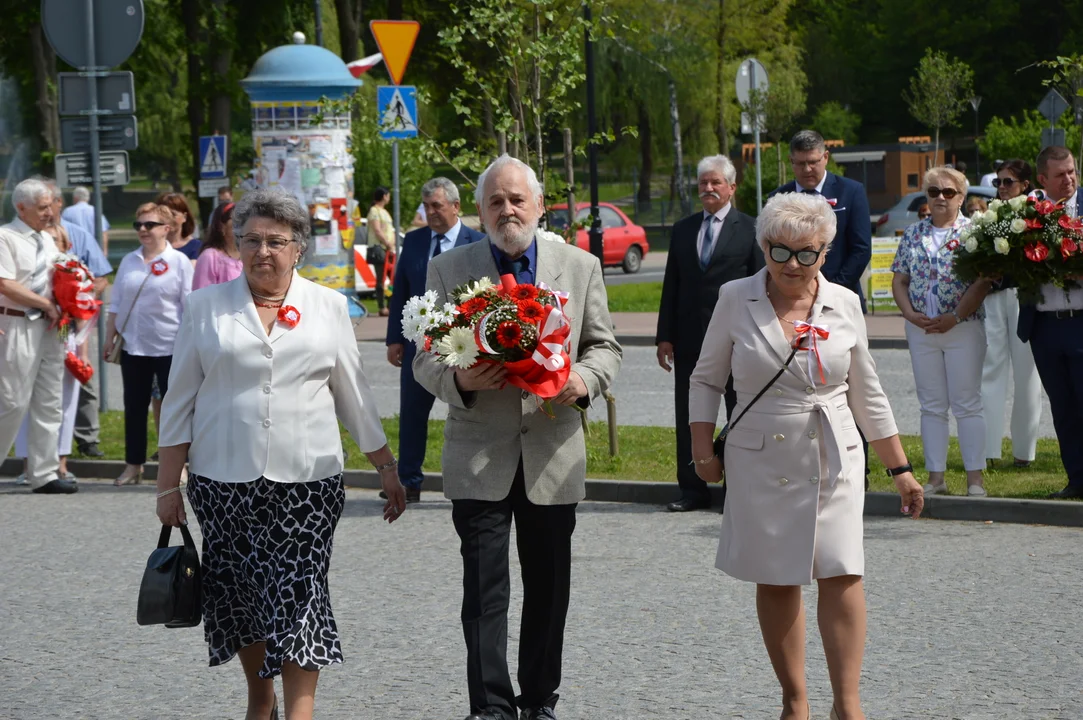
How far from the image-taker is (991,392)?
11344 millimetres

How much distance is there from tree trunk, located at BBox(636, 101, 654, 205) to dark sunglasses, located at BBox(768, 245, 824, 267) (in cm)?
5345

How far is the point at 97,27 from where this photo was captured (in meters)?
14.1

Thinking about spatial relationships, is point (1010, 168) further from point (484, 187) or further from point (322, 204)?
point (322, 204)

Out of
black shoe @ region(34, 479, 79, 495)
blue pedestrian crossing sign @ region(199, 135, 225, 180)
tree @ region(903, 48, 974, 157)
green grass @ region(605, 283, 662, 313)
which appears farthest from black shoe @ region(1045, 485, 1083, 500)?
tree @ region(903, 48, 974, 157)

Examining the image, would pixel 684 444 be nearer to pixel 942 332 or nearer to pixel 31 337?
pixel 942 332

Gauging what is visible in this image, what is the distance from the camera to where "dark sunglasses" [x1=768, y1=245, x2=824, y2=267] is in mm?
5465

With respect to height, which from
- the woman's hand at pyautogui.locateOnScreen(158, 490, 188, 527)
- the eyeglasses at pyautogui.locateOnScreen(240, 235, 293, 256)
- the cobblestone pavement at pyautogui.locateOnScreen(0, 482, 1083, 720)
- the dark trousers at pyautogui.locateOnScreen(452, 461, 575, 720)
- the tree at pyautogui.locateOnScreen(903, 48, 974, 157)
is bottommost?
the cobblestone pavement at pyautogui.locateOnScreen(0, 482, 1083, 720)

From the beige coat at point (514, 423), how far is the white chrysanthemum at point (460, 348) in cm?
15

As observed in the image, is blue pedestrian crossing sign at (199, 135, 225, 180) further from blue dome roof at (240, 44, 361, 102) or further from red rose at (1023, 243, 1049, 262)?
red rose at (1023, 243, 1049, 262)

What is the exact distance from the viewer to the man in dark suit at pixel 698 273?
9844 mm

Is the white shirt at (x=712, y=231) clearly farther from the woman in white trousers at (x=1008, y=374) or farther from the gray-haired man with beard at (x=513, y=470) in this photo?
the gray-haired man with beard at (x=513, y=470)

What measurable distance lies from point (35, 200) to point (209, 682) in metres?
5.92

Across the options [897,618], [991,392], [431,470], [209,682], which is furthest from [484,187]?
[991,392]

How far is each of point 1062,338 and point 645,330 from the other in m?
12.1
